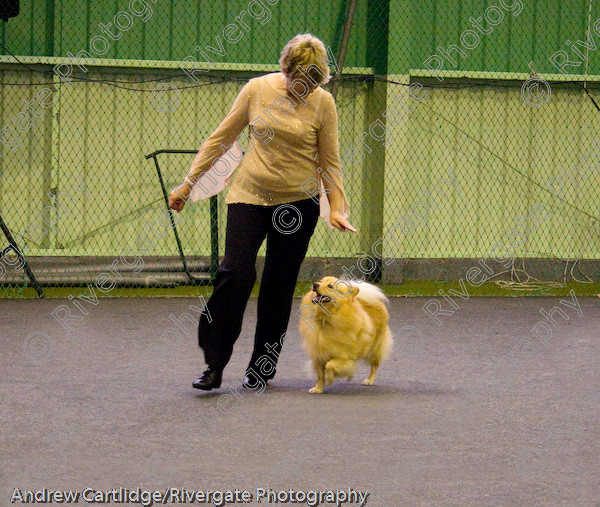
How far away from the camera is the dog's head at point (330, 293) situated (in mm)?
4203

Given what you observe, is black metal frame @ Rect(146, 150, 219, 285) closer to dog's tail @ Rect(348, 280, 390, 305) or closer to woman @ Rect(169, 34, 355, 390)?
dog's tail @ Rect(348, 280, 390, 305)

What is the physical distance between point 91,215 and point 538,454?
660 centimetres

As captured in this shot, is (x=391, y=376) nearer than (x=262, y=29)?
Yes

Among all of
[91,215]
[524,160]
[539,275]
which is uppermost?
[524,160]

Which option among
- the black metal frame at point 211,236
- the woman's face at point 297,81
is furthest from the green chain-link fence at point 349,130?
the woman's face at point 297,81

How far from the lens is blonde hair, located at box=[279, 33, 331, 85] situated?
13.0 feet

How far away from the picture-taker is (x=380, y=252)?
9.38 metres

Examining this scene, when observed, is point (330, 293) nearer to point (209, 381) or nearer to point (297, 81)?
point (209, 381)

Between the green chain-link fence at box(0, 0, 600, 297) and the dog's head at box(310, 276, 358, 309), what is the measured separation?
441 centimetres

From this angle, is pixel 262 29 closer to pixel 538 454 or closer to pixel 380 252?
pixel 380 252

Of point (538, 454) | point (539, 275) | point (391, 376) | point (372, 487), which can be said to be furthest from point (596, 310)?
point (372, 487)

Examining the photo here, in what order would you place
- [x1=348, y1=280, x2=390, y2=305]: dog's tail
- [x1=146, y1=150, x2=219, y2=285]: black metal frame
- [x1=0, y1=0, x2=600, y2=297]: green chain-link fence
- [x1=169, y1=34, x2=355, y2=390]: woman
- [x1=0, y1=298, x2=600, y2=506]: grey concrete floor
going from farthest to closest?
1. [x1=0, y1=0, x2=600, y2=297]: green chain-link fence
2. [x1=146, y1=150, x2=219, y2=285]: black metal frame
3. [x1=348, y1=280, x2=390, y2=305]: dog's tail
4. [x1=169, y1=34, x2=355, y2=390]: woman
5. [x1=0, y1=298, x2=600, y2=506]: grey concrete floor

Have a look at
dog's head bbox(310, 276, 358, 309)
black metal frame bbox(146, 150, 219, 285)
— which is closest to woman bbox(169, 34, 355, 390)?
dog's head bbox(310, 276, 358, 309)

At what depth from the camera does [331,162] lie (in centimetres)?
421
